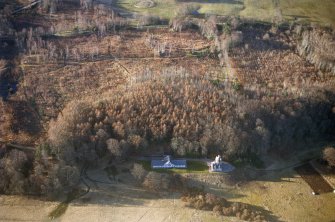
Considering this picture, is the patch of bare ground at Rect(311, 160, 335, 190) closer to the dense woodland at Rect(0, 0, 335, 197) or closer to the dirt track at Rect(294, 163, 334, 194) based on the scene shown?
the dirt track at Rect(294, 163, 334, 194)

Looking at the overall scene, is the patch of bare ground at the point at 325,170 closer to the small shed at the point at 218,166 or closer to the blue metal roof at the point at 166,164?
the small shed at the point at 218,166

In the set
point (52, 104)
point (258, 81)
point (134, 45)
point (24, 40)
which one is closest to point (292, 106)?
point (258, 81)

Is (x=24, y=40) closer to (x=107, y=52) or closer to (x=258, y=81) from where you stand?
(x=107, y=52)

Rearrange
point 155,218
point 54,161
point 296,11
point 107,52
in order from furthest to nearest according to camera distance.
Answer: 1. point 296,11
2. point 107,52
3. point 54,161
4. point 155,218

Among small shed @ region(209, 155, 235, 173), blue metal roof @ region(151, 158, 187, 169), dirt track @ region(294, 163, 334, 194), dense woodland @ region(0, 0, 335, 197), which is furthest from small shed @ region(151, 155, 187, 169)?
dirt track @ region(294, 163, 334, 194)

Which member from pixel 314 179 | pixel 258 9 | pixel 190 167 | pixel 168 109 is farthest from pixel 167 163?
pixel 258 9
